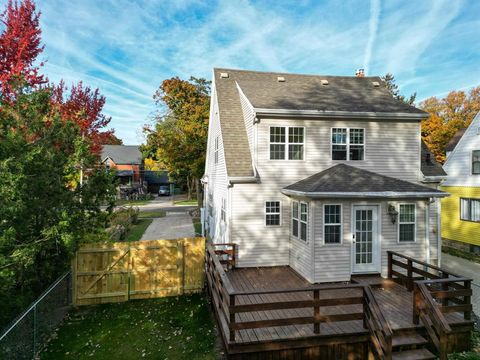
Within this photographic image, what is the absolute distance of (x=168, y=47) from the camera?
717 inches

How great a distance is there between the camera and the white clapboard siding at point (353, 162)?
1128 cm

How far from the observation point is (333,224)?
31.1ft

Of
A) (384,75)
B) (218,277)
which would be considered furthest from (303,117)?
(384,75)

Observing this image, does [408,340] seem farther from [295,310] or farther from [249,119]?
[249,119]

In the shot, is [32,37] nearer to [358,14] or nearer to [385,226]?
[385,226]

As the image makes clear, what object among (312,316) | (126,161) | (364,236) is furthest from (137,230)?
(126,161)

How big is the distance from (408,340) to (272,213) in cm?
596

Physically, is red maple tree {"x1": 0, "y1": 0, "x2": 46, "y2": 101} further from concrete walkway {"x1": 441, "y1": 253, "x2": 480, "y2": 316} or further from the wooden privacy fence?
concrete walkway {"x1": 441, "y1": 253, "x2": 480, "y2": 316}

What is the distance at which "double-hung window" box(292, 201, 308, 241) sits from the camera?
1002 cm

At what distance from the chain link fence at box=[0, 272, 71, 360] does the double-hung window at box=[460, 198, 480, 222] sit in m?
19.8

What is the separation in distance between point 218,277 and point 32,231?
5.26 metres

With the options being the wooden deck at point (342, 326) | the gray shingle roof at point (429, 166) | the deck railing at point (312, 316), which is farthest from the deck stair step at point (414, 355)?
the gray shingle roof at point (429, 166)

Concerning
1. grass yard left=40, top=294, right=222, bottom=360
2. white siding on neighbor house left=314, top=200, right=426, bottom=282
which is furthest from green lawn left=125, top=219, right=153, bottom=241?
white siding on neighbor house left=314, top=200, right=426, bottom=282

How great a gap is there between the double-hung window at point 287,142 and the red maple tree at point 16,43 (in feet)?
A: 26.4
